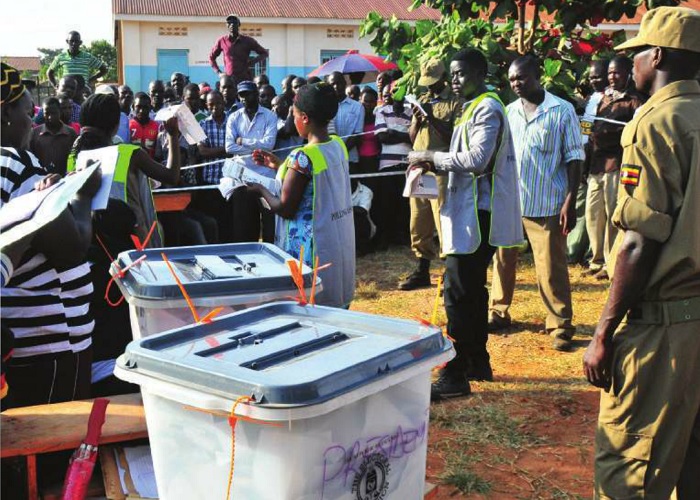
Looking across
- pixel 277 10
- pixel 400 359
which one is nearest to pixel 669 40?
pixel 400 359

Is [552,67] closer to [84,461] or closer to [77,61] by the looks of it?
[77,61]

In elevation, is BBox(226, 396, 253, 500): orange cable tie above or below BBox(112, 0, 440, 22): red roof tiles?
below

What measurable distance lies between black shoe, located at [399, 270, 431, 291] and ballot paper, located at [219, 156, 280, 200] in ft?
12.1

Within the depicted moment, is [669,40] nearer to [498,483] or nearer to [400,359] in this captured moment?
[400,359]

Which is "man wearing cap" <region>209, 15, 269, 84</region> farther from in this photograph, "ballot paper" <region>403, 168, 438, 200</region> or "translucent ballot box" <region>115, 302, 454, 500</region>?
"translucent ballot box" <region>115, 302, 454, 500</region>

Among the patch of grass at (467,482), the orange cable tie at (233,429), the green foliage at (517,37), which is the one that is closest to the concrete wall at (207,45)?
the green foliage at (517,37)

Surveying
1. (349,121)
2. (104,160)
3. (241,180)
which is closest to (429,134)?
(349,121)

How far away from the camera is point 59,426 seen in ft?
8.89

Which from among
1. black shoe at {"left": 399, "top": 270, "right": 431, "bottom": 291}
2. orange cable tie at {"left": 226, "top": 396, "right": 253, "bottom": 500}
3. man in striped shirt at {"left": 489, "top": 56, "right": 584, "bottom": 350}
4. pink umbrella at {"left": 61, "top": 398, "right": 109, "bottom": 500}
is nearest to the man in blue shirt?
black shoe at {"left": 399, "top": 270, "right": 431, "bottom": 291}

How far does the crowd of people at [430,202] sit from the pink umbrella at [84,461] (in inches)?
16.1

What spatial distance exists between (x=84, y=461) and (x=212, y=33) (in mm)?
25124

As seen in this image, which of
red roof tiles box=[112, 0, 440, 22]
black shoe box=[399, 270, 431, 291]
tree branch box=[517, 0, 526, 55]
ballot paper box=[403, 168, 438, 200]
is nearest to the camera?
ballot paper box=[403, 168, 438, 200]

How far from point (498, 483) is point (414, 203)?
407 cm

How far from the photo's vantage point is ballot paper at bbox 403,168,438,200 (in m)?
4.99
